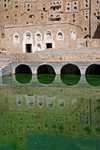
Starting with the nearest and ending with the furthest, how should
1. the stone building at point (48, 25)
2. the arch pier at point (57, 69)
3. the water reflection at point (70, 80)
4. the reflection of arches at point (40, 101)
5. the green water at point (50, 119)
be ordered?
1. the green water at point (50, 119)
2. the reflection of arches at point (40, 101)
3. the water reflection at point (70, 80)
4. the arch pier at point (57, 69)
5. the stone building at point (48, 25)

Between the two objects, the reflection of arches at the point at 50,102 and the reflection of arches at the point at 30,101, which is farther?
the reflection of arches at the point at 30,101

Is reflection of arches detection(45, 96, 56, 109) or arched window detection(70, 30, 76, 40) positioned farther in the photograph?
arched window detection(70, 30, 76, 40)

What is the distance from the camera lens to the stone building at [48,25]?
31.4 meters

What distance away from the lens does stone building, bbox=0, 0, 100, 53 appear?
31.4m

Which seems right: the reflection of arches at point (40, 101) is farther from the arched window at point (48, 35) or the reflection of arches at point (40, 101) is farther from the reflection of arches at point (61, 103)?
the arched window at point (48, 35)

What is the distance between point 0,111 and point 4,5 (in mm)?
37540

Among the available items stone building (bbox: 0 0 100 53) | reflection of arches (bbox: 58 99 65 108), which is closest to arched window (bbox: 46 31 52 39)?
stone building (bbox: 0 0 100 53)

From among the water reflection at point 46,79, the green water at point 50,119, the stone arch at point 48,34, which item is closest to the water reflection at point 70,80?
the water reflection at point 46,79

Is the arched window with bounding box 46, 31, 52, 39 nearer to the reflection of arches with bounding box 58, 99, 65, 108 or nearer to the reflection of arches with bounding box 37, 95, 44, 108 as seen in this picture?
the reflection of arches with bounding box 37, 95, 44, 108

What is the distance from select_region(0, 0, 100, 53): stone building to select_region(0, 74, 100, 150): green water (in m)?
15.6

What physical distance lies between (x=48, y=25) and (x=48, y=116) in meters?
22.5

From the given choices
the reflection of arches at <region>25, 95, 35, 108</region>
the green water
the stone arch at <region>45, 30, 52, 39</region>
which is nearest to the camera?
the green water

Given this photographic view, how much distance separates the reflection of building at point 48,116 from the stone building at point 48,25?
1693cm

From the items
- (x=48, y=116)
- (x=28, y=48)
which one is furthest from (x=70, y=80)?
(x=28, y=48)
